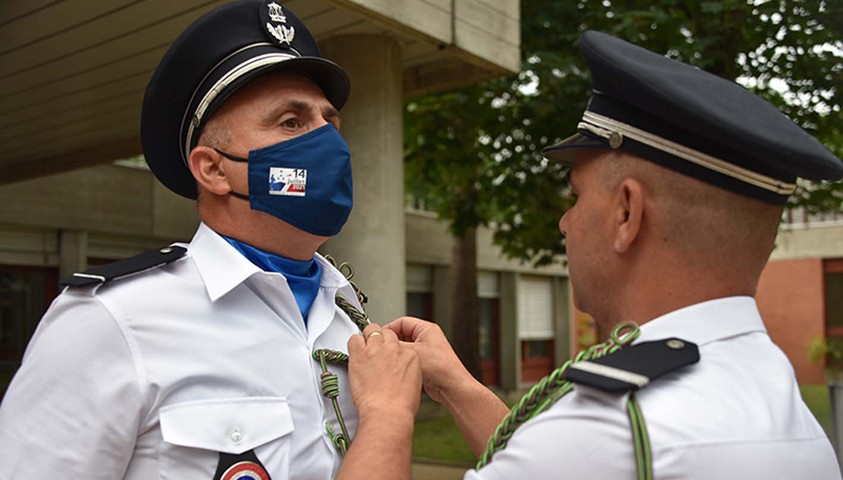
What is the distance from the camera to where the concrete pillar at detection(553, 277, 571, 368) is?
24.7 m

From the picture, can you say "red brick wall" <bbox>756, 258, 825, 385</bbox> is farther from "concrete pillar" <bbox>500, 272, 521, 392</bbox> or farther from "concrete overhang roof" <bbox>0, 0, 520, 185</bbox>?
"concrete overhang roof" <bbox>0, 0, 520, 185</bbox>

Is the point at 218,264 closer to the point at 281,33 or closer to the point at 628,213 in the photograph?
the point at 281,33

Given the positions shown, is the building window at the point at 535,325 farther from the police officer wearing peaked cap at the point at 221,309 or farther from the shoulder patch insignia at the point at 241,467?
the shoulder patch insignia at the point at 241,467

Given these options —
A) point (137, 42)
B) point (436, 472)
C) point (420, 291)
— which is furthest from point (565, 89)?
point (420, 291)

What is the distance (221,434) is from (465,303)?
14.4 m

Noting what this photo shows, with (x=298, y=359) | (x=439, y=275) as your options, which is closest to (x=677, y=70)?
(x=298, y=359)

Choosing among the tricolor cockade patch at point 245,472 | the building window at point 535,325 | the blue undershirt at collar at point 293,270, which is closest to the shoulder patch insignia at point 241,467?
the tricolor cockade patch at point 245,472

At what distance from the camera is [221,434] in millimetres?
1790

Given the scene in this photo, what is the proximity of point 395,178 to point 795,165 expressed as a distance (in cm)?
429

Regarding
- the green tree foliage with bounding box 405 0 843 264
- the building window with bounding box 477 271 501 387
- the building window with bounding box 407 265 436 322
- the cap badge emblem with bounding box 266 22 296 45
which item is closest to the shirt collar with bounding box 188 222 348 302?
the cap badge emblem with bounding box 266 22 296 45

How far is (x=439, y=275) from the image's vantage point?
782 inches

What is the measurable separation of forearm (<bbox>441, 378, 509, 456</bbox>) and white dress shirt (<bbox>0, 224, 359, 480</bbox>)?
0.31 m

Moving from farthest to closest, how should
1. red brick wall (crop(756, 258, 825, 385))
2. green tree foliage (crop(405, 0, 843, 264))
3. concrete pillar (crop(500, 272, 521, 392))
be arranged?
red brick wall (crop(756, 258, 825, 385))
concrete pillar (crop(500, 272, 521, 392))
green tree foliage (crop(405, 0, 843, 264))

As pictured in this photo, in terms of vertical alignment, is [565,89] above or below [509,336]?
above
